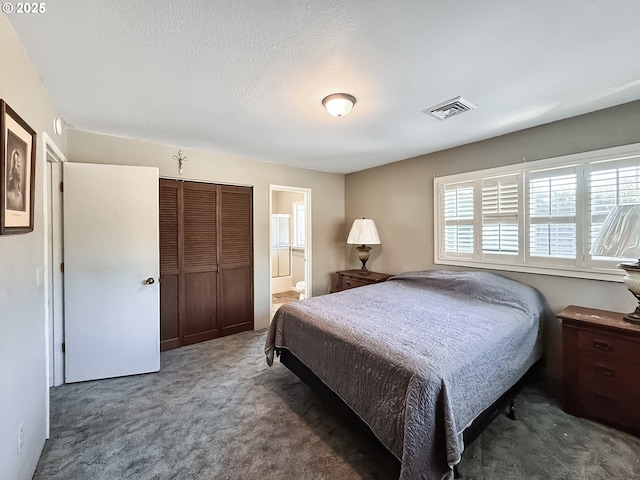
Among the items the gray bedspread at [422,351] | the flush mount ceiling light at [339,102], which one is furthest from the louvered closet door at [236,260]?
the flush mount ceiling light at [339,102]

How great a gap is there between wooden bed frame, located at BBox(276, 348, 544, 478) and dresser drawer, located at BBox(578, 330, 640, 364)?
0.50m

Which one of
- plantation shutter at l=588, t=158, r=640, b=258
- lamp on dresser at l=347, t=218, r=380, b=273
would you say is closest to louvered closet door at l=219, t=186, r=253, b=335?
lamp on dresser at l=347, t=218, r=380, b=273

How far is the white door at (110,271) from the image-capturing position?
252 centimetres

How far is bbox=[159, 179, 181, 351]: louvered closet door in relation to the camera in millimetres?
3193

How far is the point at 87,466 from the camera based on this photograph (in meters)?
1.64

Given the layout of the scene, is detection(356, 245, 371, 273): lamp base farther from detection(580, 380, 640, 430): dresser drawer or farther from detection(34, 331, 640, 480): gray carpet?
detection(580, 380, 640, 430): dresser drawer

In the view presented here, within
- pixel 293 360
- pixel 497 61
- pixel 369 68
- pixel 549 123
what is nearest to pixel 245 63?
pixel 369 68

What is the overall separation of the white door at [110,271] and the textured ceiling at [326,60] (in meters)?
0.61

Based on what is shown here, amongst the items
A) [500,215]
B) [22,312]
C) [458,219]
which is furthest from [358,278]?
[22,312]

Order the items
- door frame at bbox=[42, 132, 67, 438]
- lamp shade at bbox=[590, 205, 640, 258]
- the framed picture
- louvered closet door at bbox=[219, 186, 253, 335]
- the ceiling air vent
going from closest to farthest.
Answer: the framed picture → lamp shade at bbox=[590, 205, 640, 258] → the ceiling air vent → door frame at bbox=[42, 132, 67, 438] → louvered closet door at bbox=[219, 186, 253, 335]

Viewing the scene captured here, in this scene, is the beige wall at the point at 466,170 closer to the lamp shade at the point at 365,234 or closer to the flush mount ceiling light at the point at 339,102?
the lamp shade at the point at 365,234

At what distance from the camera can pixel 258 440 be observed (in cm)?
184

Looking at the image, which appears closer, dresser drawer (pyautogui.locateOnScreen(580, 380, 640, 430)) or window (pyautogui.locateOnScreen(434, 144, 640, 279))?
dresser drawer (pyautogui.locateOnScreen(580, 380, 640, 430))

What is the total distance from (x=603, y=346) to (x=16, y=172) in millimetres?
3807
